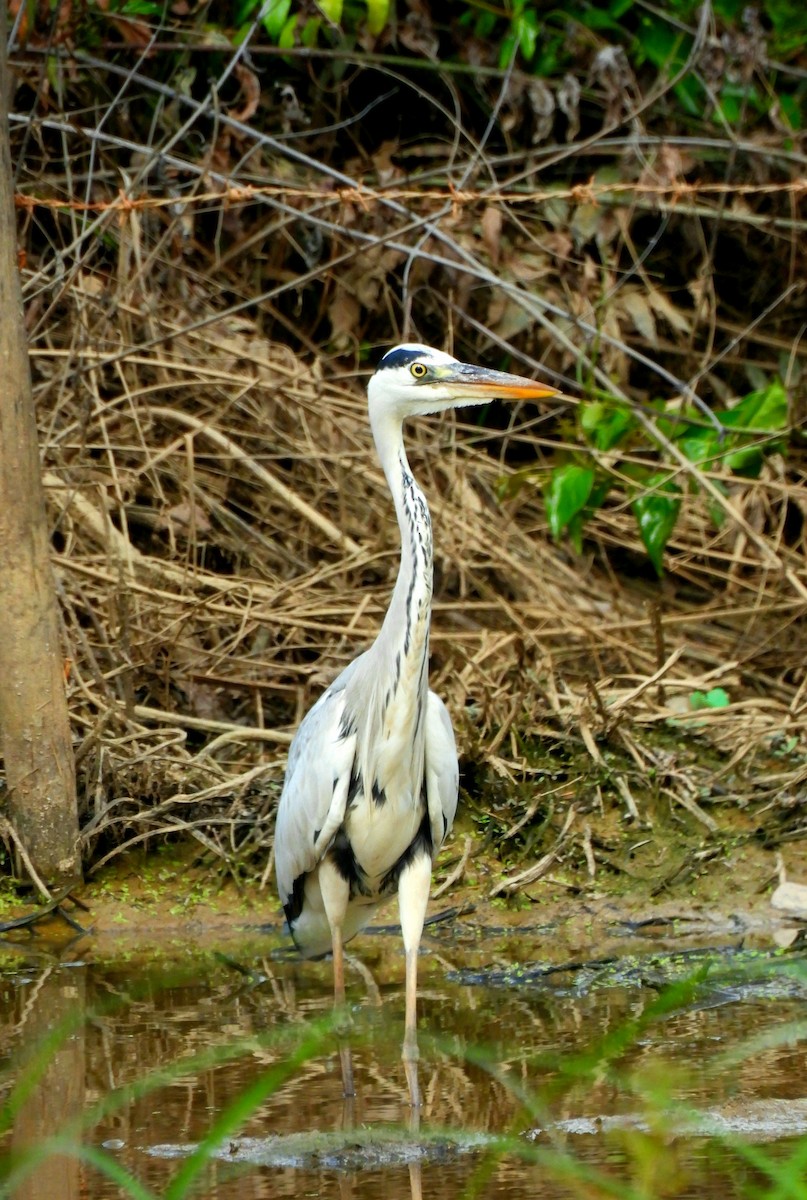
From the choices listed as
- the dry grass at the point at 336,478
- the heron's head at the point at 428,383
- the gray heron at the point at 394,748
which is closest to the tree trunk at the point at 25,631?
the dry grass at the point at 336,478

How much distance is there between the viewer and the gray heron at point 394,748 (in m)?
4.41

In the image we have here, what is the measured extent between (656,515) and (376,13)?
2.61 meters

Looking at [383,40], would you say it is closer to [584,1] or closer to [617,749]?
[584,1]

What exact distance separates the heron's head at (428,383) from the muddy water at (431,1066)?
168 cm

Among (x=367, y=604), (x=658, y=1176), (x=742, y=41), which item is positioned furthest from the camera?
(x=742, y=41)

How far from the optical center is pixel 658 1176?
3039 millimetres

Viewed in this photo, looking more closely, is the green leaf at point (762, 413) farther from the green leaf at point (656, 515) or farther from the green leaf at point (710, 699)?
the green leaf at point (710, 699)

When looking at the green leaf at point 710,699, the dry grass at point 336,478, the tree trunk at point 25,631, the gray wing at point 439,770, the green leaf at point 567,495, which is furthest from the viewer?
the green leaf at point 567,495

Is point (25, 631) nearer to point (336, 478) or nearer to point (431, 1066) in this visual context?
point (431, 1066)

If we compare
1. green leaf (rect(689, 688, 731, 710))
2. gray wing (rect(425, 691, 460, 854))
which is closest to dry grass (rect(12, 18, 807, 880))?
green leaf (rect(689, 688, 731, 710))

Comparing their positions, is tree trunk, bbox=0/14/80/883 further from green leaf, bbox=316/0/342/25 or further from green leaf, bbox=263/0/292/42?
green leaf, bbox=263/0/292/42

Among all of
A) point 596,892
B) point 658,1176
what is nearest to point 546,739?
point 596,892

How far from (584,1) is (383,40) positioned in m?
1.08

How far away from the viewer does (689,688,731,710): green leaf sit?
21.5ft
